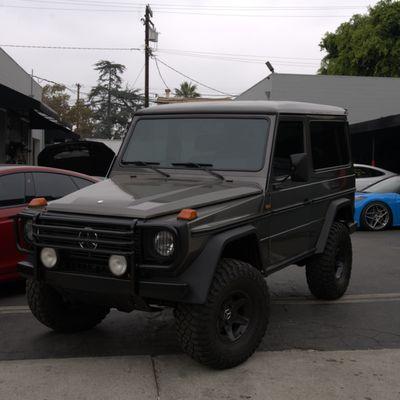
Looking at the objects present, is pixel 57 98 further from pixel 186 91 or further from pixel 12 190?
pixel 12 190

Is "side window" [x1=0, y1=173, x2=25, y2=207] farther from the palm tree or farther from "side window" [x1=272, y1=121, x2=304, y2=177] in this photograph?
the palm tree

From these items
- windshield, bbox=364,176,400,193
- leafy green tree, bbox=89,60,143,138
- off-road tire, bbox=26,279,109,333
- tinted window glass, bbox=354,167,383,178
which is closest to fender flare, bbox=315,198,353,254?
off-road tire, bbox=26,279,109,333

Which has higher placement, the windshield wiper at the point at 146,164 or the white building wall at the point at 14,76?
the white building wall at the point at 14,76

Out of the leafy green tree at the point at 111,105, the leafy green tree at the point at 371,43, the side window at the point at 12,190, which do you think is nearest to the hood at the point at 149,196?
the side window at the point at 12,190

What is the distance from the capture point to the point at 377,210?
40.2 feet

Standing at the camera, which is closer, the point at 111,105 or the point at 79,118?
the point at 79,118

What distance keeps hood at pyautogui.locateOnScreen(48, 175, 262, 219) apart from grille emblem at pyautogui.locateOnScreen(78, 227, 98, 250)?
0.48 ft

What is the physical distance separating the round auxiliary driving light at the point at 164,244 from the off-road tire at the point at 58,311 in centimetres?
119

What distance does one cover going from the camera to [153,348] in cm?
471

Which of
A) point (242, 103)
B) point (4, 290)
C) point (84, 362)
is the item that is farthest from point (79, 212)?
point (4, 290)

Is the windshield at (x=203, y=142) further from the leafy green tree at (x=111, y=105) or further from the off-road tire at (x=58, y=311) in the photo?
the leafy green tree at (x=111, y=105)

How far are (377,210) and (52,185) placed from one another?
25.5ft

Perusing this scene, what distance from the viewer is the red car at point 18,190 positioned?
19.8 ft

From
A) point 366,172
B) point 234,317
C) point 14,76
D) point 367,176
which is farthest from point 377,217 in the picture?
point 14,76
